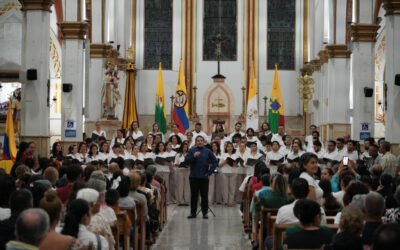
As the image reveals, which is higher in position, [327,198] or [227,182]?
[327,198]

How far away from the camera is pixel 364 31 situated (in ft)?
56.0

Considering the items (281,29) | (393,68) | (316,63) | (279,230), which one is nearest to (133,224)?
(279,230)

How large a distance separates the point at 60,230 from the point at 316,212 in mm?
2185

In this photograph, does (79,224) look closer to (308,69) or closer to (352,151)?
(352,151)

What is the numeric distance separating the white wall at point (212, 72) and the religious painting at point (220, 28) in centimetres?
22

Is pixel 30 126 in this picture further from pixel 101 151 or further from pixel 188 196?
pixel 188 196

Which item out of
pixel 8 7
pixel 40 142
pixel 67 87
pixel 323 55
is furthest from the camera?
Answer: pixel 8 7

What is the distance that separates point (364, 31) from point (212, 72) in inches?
521

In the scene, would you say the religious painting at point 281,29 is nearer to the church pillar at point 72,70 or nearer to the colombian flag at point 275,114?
the colombian flag at point 275,114

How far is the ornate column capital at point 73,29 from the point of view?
1715 centimetres

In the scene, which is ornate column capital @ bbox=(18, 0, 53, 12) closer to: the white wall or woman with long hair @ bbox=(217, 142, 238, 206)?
woman with long hair @ bbox=(217, 142, 238, 206)

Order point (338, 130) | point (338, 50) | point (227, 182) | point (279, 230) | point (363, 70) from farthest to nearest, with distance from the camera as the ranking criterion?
point (338, 130) → point (338, 50) → point (363, 70) → point (227, 182) → point (279, 230)

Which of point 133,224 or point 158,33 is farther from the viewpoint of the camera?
point 158,33

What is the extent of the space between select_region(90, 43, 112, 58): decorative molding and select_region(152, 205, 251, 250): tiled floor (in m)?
9.38
